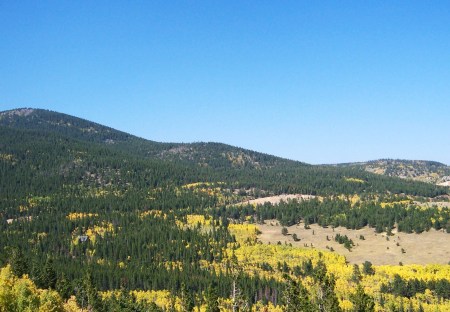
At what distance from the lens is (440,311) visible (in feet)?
438

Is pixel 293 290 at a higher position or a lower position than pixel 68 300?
higher

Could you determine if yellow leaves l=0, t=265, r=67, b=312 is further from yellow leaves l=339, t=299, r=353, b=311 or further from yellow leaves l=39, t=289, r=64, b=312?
yellow leaves l=339, t=299, r=353, b=311

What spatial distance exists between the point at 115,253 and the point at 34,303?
4039 inches

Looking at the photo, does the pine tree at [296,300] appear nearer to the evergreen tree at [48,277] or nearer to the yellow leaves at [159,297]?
the yellow leaves at [159,297]

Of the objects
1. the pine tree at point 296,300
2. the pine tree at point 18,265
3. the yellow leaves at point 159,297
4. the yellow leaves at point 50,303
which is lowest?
the yellow leaves at point 159,297

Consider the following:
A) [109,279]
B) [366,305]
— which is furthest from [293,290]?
[109,279]

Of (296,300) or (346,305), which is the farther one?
(346,305)

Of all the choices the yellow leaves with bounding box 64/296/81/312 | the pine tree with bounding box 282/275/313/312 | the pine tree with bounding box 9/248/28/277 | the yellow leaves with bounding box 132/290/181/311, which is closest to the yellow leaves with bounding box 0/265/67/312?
the yellow leaves with bounding box 64/296/81/312

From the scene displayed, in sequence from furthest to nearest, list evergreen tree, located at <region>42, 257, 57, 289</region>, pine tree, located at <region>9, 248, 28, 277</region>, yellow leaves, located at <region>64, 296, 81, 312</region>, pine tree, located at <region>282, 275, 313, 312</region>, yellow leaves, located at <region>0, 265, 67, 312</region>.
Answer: pine tree, located at <region>9, 248, 28, 277</region> < evergreen tree, located at <region>42, 257, 57, 289</region> < yellow leaves, located at <region>64, 296, 81, 312</region> < yellow leaves, located at <region>0, 265, 67, 312</region> < pine tree, located at <region>282, 275, 313, 312</region>

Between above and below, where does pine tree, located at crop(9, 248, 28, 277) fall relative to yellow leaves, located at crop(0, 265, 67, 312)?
below

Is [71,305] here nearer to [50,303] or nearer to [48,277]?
[48,277]

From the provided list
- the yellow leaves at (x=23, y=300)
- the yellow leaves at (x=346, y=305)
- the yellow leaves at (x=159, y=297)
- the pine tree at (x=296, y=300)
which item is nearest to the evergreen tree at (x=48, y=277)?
the yellow leaves at (x=159, y=297)

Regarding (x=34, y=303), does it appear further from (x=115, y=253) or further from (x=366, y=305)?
(x=115, y=253)

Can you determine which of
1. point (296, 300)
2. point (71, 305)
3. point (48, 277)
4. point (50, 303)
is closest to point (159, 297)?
point (71, 305)
